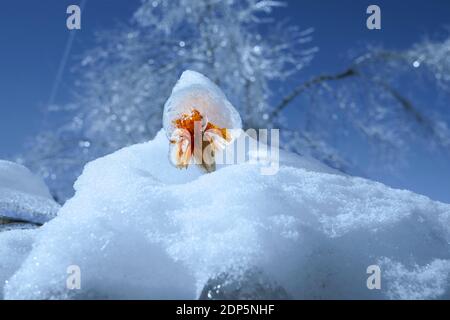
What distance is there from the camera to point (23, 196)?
1146 millimetres

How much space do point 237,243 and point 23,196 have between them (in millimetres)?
772

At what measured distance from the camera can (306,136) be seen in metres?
4.86

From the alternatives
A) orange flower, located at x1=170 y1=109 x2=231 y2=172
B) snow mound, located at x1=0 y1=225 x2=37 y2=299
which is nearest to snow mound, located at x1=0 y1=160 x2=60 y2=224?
snow mound, located at x1=0 y1=225 x2=37 y2=299

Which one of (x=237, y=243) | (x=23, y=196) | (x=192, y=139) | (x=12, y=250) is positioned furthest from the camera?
(x=23, y=196)

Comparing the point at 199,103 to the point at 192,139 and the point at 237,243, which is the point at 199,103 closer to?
the point at 192,139

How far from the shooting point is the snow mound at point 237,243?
56 centimetres

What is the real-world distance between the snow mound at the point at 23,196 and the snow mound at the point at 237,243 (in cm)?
39

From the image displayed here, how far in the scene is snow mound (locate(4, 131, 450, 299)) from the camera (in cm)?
56

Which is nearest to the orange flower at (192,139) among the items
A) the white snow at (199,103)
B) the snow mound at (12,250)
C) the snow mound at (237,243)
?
the white snow at (199,103)

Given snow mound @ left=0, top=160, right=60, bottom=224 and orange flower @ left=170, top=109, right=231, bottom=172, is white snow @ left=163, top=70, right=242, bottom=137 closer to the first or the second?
orange flower @ left=170, top=109, right=231, bottom=172

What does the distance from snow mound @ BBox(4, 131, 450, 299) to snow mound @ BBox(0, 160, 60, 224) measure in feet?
1.29

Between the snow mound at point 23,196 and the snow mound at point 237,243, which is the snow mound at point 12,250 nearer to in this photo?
the snow mound at point 237,243

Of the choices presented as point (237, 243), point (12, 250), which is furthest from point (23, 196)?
point (237, 243)

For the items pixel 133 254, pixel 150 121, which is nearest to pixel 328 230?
pixel 133 254
